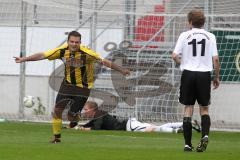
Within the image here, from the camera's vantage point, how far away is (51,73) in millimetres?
23562

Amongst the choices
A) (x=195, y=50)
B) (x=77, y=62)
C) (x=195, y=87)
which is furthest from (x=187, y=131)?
(x=77, y=62)

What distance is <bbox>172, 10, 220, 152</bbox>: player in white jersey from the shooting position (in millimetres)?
12883

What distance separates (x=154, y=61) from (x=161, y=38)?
910 millimetres

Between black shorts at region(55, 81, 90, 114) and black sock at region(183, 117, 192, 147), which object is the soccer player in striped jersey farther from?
black sock at region(183, 117, 192, 147)

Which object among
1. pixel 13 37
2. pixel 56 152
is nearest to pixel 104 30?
pixel 13 37

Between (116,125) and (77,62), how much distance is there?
4.64 metres

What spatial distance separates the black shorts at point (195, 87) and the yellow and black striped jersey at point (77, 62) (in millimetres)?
2797

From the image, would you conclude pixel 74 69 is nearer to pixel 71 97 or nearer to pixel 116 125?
pixel 71 97

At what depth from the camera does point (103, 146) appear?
13984mm

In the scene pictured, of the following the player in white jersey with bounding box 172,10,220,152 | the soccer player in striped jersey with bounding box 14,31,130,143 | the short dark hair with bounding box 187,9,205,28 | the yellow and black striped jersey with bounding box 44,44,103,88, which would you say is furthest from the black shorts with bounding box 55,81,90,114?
the short dark hair with bounding box 187,9,205,28

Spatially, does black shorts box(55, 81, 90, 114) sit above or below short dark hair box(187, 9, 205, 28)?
below

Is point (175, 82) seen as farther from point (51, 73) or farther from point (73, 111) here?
point (73, 111)

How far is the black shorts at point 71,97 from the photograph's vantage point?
15219 mm

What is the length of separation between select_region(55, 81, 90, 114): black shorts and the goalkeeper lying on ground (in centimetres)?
380
